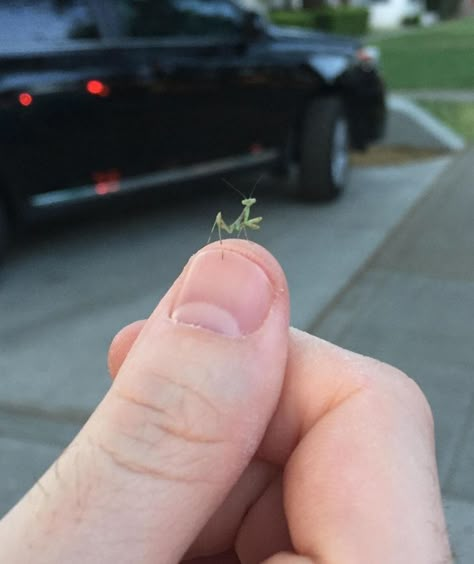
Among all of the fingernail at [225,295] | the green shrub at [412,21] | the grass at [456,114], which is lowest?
the green shrub at [412,21]

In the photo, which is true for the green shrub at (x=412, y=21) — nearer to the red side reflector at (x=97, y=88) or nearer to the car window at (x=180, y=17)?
the car window at (x=180, y=17)

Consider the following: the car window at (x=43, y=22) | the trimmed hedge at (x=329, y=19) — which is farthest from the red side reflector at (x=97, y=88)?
the trimmed hedge at (x=329, y=19)

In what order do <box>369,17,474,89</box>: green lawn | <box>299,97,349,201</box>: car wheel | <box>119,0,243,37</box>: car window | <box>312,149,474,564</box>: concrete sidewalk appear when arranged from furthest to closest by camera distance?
1. <box>369,17,474,89</box>: green lawn
2. <box>299,97,349,201</box>: car wheel
3. <box>119,0,243,37</box>: car window
4. <box>312,149,474,564</box>: concrete sidewalk

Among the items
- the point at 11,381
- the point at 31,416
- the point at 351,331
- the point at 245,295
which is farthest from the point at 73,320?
the point at 245,295

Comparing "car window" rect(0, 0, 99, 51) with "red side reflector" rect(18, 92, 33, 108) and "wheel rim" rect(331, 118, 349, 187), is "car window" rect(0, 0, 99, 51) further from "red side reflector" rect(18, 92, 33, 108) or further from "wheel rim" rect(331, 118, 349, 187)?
"wheel rim" rect(331, 118, 349, 187)

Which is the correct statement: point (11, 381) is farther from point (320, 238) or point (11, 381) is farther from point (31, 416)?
point (320, 238)

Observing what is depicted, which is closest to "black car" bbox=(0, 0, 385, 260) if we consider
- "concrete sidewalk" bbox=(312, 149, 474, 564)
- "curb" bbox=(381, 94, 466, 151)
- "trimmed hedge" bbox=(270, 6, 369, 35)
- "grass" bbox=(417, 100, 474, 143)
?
"concrete sidewalk" bbox=(312, 149, 474, 564)

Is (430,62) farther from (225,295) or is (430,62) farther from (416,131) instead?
(225,295)
